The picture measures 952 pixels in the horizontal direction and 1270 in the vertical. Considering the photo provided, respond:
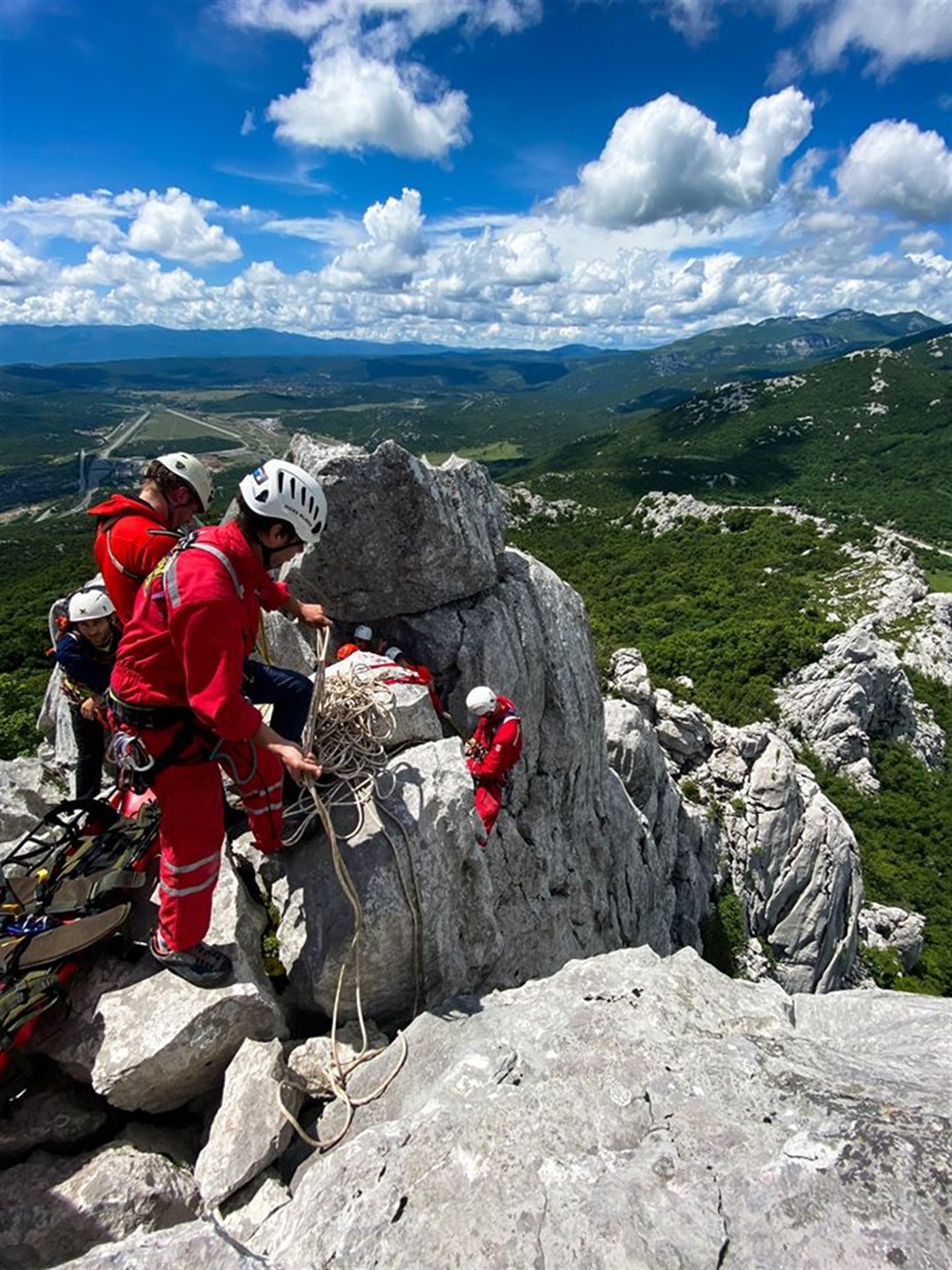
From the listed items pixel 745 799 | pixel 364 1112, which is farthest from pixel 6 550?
pixel 364 1112

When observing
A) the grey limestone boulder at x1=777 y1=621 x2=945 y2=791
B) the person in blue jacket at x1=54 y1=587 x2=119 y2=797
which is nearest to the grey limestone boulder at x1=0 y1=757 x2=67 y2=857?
the person in blue jacket at x1=54 y1=587 x2=119 y2=797

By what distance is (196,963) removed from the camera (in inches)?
217

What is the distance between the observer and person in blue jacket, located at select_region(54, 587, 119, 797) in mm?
7836

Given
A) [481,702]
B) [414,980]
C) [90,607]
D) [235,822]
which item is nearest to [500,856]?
[481,702]

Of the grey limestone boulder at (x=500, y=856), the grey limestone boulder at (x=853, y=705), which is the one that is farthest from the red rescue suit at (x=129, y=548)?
the grey limestone boulder at (x=853, y=705)

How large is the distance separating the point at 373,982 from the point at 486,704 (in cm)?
452

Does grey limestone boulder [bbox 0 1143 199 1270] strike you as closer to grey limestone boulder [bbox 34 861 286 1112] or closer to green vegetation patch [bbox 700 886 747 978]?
grey limestone boulder [bbox 34 861 286 1112]

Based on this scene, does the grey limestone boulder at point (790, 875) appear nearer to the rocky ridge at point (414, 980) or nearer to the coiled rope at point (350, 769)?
the rocky ridge at point (414, 980)

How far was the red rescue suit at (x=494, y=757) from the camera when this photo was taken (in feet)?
31.6

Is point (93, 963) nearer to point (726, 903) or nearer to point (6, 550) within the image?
point (726, 903)

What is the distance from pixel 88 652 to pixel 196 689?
417cm

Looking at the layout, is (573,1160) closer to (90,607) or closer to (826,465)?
(90,607)

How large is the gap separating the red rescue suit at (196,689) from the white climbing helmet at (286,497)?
334 mm

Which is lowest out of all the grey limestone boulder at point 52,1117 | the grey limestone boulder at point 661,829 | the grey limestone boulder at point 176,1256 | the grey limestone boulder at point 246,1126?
the grey limestone boulder at point 661,829
